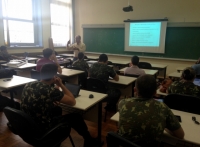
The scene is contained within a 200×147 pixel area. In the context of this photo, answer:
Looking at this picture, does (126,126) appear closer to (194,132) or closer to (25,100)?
(194,132)

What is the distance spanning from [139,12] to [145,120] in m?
6.33

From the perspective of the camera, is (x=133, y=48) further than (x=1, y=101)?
Yes

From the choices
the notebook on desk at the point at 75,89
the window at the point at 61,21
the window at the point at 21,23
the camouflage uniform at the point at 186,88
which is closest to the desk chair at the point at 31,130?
the notebook on desk at the point at 75,89

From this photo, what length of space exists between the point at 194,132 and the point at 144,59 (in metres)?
5.70

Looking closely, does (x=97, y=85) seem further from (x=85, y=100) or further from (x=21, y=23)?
(x=21, y=23)

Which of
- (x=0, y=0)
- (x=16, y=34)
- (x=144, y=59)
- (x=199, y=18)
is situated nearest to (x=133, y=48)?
(x=144, y=59)

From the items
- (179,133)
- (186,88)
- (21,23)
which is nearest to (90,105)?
(179,133)

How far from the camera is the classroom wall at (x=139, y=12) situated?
6.00 meters

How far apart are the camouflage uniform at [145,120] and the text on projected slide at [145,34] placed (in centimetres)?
574

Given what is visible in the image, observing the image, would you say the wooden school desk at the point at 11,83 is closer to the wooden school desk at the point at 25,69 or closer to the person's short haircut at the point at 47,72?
the person's short haircut at the point at 47,72

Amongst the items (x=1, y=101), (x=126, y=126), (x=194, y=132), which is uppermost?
(x=126, y=126)

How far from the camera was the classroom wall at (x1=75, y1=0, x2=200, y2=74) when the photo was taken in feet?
19.7

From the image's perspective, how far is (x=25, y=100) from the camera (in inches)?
65.2

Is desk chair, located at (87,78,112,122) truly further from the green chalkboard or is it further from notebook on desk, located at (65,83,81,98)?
the green chalkboard
